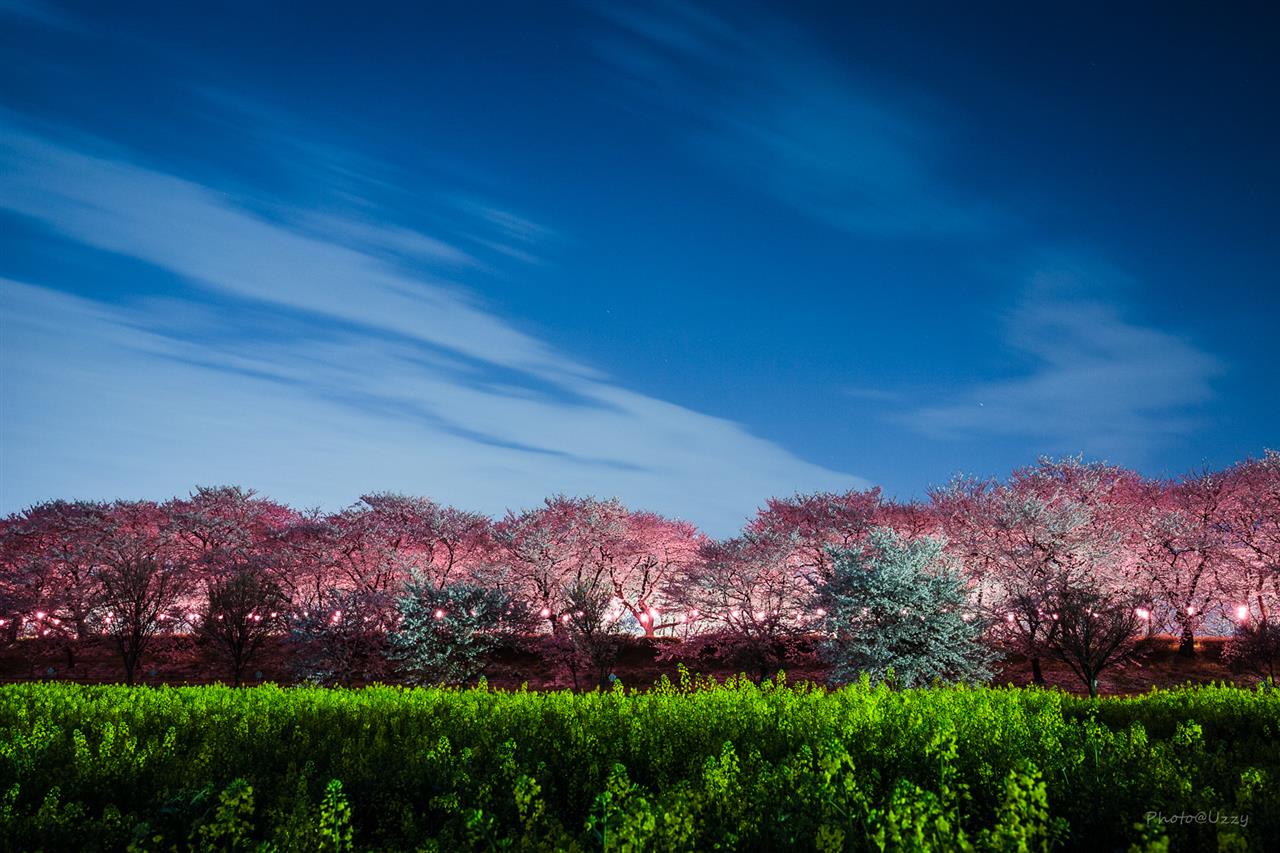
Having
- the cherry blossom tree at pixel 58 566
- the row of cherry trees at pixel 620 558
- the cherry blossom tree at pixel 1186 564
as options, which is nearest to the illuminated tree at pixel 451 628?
the row of cherry trees at pixel 620 558

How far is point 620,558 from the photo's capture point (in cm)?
4153

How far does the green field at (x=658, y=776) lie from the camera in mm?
3859

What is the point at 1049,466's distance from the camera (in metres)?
37.6

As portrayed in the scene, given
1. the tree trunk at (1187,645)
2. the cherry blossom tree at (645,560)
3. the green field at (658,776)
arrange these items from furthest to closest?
the cherry blossom tree at (645,560) → the tree trunk at (1187,645) → the green field at (658,776)

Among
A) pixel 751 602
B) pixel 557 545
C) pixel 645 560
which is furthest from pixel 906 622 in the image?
pixel 645 560

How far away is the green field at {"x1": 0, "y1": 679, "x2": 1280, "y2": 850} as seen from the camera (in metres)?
3.86

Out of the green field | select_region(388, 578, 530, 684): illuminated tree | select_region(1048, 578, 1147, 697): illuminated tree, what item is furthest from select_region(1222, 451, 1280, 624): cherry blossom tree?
select_region(388, 578, 530, 684): illuminated tree

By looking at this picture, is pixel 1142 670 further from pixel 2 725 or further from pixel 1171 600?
pixel 2 725

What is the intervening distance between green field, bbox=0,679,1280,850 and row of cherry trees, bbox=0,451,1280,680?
1817cm

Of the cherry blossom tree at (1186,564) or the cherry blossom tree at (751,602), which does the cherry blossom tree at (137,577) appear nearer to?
the cherry blossom tree at (751,602)

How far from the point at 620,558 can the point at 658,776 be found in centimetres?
3623

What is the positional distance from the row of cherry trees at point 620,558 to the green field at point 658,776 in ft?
59.6

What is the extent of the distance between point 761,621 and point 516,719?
2615 centimetres

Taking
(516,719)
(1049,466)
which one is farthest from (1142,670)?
(516,719)
